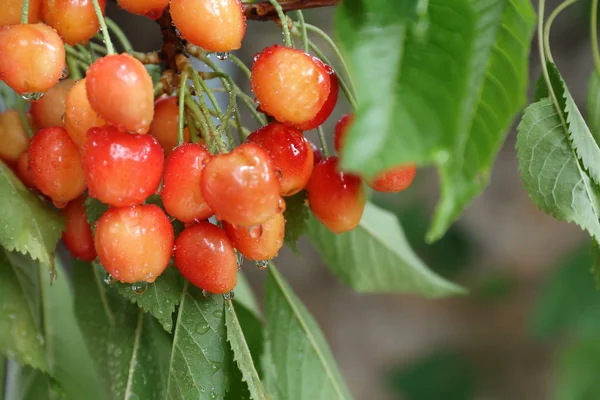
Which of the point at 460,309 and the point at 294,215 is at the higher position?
the point at 294,215

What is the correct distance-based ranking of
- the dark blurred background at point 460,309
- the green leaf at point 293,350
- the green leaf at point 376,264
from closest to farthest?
the green leaf at point 293,350
the green leaf at point 376,264
the dark blurred background at point 460,309

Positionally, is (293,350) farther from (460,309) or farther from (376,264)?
(460,309)

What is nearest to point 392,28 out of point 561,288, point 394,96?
point 394,96

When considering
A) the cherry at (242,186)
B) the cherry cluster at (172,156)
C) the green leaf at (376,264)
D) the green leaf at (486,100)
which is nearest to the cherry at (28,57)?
the cherry cluster at (172,156)

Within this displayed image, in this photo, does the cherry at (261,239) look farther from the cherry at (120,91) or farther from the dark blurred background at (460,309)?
the dark blurred background at (460,309)

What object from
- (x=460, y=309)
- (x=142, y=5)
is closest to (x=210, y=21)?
(x=142, y=5)

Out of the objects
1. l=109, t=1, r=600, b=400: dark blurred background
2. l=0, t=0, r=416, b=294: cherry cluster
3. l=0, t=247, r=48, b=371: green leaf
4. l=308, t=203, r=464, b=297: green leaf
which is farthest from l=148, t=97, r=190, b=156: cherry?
l=109, t=1, r=600, b=400: dark blurred background
